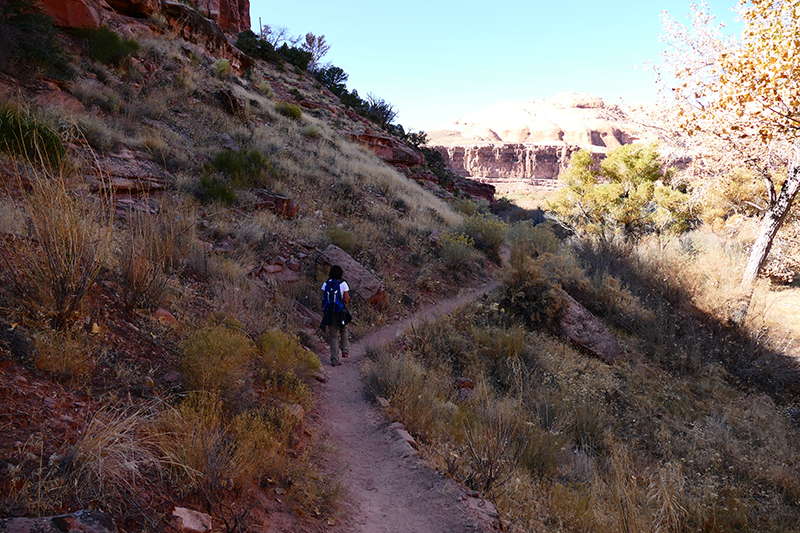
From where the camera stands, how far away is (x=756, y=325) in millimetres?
9008

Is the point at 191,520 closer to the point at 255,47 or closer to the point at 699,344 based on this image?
the point at 699,344

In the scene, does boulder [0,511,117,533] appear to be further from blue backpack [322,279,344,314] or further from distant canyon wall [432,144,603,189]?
distant canyon wall [432,144,603,189]

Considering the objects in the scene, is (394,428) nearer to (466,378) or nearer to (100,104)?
(466,378)

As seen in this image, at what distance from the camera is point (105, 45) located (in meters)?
11.4

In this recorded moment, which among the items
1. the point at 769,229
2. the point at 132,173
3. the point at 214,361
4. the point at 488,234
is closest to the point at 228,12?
the point at 132,173

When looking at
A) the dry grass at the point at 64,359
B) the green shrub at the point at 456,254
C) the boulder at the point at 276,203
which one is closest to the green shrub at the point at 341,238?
the boulder at the point at 276,203

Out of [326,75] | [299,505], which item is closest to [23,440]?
[299,505]

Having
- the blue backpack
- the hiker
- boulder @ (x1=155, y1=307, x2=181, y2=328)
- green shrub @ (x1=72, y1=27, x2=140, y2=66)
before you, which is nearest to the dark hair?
the hiker

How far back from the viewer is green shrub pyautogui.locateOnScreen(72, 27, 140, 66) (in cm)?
1112

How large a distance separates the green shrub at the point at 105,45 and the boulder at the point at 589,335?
14.1m

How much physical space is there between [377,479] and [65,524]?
2.41 m

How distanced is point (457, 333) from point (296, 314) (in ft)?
9.59

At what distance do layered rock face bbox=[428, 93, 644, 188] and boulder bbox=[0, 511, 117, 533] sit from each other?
63.0m

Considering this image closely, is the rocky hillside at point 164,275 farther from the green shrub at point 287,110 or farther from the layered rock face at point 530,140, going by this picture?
the layered rock face at point 530,140
